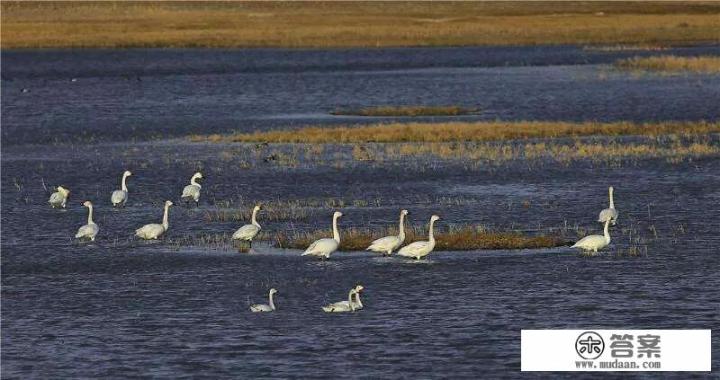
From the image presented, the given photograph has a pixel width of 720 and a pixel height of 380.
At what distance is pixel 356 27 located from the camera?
137m

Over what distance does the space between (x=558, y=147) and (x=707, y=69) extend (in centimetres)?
3595

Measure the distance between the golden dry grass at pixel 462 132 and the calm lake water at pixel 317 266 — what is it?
8.65 feet

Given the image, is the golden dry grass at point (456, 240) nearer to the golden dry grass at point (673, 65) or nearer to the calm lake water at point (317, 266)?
the calm lake water at point (317, 266)

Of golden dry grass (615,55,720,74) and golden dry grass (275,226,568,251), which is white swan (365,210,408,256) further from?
golden dry grass (615,55,720,74)

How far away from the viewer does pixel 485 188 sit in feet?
127

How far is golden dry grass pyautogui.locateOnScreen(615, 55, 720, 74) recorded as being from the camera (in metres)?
81.2

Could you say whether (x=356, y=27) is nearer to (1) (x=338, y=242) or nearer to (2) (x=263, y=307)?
(1) (x=338, y=242)

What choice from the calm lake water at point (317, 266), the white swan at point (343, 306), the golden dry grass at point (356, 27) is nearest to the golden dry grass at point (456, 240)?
the calm lake water at point (317, 266)

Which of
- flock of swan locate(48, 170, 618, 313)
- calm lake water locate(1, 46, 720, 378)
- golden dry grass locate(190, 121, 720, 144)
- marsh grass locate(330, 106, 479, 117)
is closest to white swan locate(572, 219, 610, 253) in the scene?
flock of swan locate(48, 170, 618, 313)

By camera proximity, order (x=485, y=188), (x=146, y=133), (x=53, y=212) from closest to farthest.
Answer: (x=53, y=212) → (x=485, y=188) → (x=146, y=133)

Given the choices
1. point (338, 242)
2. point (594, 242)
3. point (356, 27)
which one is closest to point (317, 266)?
point (338, 242)

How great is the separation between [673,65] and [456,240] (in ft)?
181

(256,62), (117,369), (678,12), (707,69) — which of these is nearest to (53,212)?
(117,369)

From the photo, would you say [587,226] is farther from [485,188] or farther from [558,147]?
[558,147]
